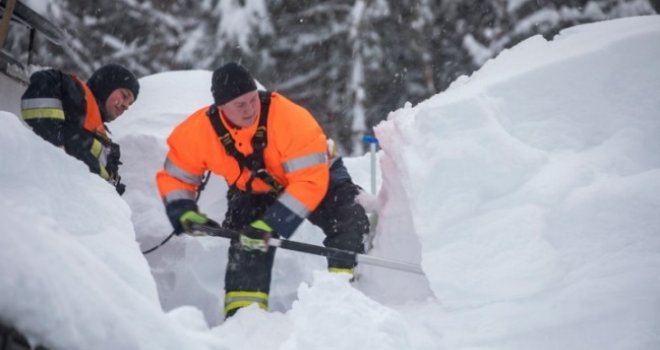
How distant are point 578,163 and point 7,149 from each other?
2083 mm

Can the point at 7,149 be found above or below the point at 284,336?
above

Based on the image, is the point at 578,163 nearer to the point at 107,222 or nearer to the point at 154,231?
the point at 107,222

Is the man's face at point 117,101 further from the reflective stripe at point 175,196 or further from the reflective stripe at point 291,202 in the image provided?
the reflective stripe at point 291,202

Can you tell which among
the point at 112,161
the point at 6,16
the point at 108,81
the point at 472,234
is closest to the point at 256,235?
the point at 472,234

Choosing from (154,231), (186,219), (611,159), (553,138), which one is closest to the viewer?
(611,159)

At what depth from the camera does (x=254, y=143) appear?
300 cm

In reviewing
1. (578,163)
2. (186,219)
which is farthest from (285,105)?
(578,163)

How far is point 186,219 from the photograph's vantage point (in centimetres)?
303

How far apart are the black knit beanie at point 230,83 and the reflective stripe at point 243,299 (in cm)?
103

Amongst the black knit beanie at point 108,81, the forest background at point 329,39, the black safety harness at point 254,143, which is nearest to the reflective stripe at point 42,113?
the black knit beanie at point 108,81

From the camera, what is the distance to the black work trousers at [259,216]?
302cm

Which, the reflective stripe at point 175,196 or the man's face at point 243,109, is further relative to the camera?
the reflective stripe at point 175,196

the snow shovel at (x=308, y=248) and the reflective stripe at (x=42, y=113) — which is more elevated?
the reflective stripe at (x=42, y=113)

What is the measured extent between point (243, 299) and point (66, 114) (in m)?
1.72
